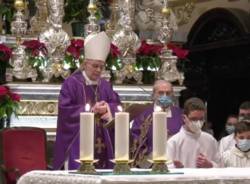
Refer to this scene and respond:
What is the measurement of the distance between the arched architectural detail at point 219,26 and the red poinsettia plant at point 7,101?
4.58m

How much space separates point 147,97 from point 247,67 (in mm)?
2866

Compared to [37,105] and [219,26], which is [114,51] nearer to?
[37,105]

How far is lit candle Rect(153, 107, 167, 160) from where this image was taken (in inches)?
173

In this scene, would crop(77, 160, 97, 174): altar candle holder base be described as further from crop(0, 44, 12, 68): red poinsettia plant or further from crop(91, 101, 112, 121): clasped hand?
crop(0, 44, 12, 68): red poinsettia plant

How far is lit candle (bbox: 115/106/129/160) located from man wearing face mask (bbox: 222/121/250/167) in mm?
2774

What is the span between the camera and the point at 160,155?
4.44m

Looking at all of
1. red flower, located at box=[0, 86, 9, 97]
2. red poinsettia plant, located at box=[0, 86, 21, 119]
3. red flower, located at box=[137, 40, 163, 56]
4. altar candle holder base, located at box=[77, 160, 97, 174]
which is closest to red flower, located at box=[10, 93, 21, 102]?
red poinsettia plant, located at box=[0, 86, 21, 119]

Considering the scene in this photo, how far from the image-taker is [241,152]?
23.3 ft

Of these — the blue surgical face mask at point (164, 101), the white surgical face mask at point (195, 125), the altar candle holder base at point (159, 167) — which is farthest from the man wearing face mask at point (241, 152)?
the altar candle holder base at point (159, 167)

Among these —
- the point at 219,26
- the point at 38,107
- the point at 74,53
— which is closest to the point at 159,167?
the point at 38,107

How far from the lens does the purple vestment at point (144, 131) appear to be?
4.84m

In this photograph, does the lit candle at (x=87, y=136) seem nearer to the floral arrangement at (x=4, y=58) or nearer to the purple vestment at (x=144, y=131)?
the purple vestment at (x=144, y=131)

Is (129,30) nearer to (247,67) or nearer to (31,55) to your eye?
(31,55)

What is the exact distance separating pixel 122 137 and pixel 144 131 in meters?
0.44
